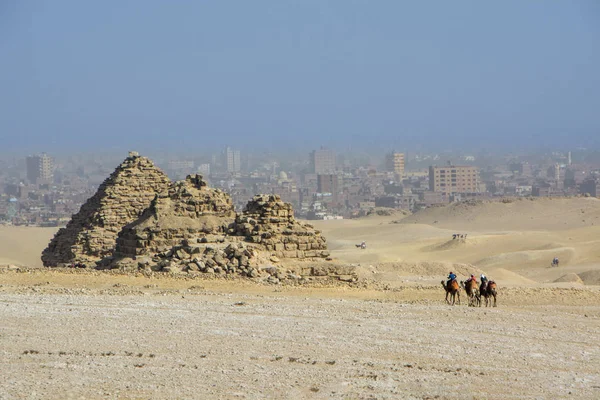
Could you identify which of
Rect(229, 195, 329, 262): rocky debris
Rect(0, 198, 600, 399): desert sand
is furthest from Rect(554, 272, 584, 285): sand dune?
Rect(229, 195, 329, 262): rocky debris

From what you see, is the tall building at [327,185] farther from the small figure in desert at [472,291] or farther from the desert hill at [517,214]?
the small figure in desert at [472,291]

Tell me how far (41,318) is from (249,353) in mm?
3965

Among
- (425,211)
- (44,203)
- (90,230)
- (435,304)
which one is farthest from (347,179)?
(435,304)

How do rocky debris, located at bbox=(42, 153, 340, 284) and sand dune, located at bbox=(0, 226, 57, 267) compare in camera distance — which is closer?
rocky debris, located at bbox=(42, 153, 340, 284)

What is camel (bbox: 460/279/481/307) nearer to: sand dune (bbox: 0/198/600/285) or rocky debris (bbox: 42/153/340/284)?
rocky debris (bbox: 42/153/340/284)

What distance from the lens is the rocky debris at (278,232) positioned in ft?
79.3

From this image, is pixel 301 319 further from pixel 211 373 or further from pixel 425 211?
pixel 425 211

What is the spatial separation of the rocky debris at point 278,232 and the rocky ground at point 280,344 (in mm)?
2864

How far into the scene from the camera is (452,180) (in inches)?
6329

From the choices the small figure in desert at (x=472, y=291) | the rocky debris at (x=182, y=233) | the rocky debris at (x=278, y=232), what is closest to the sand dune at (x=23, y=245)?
the rocky debris at (x=182, y=233)

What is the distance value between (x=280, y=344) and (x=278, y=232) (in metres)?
9.99

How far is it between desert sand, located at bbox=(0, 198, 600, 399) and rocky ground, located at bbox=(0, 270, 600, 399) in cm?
3

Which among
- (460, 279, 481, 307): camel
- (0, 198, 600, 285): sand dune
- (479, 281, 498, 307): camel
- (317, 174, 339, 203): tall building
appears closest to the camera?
(479, 281, 498, 307): camel

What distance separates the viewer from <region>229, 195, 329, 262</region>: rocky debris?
79.3ft
